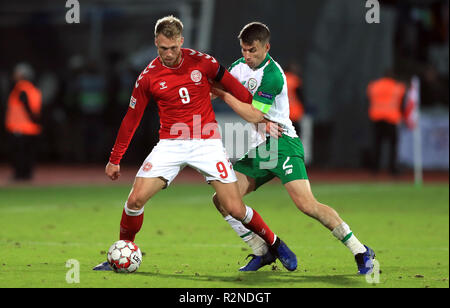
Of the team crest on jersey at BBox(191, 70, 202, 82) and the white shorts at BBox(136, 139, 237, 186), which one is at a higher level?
the team crest on jersey at BBox(191, 70, 202, 82)

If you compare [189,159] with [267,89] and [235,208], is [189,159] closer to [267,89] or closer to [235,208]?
[235,208]

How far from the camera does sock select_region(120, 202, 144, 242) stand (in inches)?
303

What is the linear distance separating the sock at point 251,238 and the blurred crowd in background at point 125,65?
39.1 ft

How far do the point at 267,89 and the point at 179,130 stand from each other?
2.58 feet

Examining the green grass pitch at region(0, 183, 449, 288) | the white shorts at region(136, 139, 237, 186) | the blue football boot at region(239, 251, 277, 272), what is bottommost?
the green grass pitch at region(0, 183, 449, 288)

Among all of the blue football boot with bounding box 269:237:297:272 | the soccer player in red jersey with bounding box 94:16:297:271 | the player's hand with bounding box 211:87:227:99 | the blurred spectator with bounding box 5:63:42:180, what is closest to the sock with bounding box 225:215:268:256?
the blue football boot with bounding box 269:237:297:272

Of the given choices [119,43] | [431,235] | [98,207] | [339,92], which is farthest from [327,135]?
[431,235]

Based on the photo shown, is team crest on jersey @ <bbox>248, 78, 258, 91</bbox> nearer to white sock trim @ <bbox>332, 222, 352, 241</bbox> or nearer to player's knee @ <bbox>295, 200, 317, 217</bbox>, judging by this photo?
player's knee @ <bbox>295, 200, 317, 217</bbox>

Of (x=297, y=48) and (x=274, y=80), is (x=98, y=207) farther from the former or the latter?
(x=297, y=48)

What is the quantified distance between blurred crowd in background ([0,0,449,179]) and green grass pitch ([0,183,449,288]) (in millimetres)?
4775

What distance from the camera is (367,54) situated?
20953 millimetres

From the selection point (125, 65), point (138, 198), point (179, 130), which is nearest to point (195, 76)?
point (179, 130)

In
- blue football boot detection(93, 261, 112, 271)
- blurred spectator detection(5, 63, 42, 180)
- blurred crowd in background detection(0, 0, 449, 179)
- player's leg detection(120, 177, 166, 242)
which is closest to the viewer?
player's leg detection(120, 177, 166, 242)

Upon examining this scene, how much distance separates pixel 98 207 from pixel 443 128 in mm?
9608
